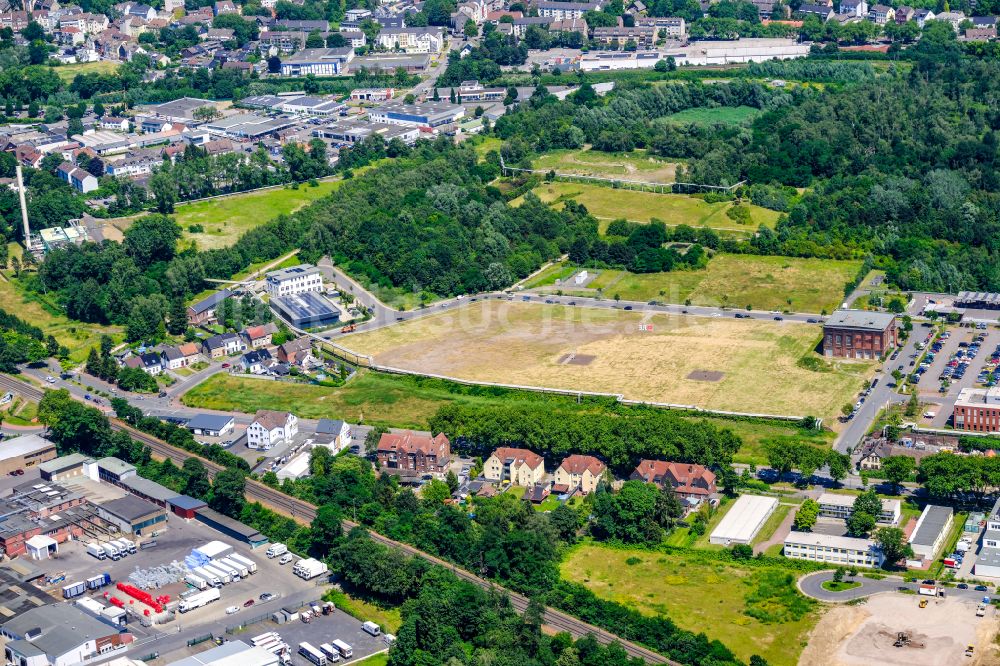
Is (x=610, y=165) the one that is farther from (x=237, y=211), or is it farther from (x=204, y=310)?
(x=204, y=310)

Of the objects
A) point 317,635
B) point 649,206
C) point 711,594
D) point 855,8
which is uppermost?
point 855,8

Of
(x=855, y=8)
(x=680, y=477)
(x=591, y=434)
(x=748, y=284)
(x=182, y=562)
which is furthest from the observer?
(x=855, y=8)

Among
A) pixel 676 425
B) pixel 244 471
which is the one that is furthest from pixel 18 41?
pixel 676 425

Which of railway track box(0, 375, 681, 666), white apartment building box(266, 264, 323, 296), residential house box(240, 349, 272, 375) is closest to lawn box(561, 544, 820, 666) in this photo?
railway track box(0, 375, 681, 666)

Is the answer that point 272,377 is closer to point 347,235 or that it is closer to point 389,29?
point 347,235

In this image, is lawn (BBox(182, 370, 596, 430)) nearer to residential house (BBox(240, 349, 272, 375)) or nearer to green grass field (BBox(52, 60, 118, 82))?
residential house (BBox(240, 349, 272, 375))

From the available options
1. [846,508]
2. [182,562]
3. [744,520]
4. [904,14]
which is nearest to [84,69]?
[904,14]
